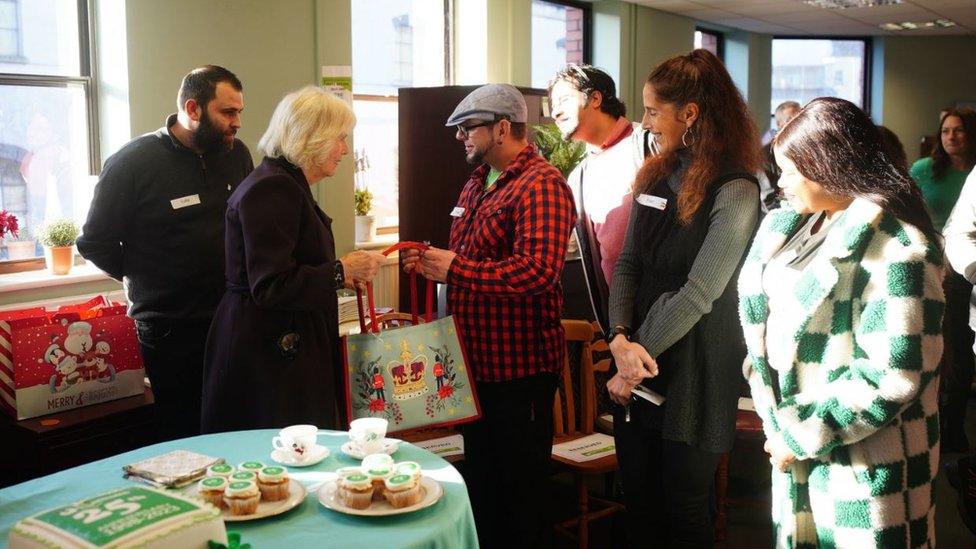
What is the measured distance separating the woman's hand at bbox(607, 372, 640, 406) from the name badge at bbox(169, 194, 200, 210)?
1.59 m

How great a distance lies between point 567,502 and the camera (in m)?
3.90

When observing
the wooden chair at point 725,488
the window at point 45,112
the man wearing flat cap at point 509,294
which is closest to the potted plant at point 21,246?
the window at point 45,112

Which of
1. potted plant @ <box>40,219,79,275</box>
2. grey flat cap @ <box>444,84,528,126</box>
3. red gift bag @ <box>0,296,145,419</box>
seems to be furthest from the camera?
potted plant @ <box>40,219,79,275</box>

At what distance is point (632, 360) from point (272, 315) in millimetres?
916

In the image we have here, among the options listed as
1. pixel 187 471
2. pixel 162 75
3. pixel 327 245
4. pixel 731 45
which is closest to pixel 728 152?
pixel 327 245

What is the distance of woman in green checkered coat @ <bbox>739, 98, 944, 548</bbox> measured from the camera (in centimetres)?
166

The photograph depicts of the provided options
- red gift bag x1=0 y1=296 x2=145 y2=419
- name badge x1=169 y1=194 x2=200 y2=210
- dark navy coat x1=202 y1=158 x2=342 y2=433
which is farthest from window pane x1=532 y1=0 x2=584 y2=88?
dark navy coat x1=202 y1=158 x2=342 y2=433

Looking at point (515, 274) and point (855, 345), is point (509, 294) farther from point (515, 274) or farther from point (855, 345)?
point (855, 345)

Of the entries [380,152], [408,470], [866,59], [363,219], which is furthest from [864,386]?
[866,59]

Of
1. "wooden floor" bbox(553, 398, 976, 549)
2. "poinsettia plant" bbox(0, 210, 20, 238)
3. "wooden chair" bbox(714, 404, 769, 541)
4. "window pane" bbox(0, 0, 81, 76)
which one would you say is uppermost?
"window pane" bbox(0, 0, 81, 76)

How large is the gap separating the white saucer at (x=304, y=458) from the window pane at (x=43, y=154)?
7.71ft

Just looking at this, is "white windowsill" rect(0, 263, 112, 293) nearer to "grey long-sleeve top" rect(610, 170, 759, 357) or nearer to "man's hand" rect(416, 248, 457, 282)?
"man's hand" rect(416, 248, 457, 282)

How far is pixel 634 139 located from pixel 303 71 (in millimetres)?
2589

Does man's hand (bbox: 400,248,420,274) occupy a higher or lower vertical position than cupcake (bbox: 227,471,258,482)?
higher
